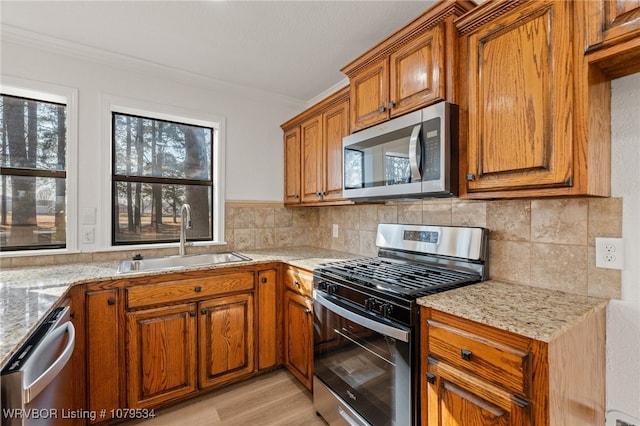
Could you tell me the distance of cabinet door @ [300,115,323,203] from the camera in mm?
2453

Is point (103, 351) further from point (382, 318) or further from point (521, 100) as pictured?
point (521, 100)

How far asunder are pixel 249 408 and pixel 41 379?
129 centimetres

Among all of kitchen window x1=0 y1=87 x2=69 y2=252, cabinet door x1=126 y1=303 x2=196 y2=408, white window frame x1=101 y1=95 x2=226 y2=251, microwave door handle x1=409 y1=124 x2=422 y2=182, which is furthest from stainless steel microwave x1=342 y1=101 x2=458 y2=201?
kitchen window x1=0 y1=87 x2=69 y2=252

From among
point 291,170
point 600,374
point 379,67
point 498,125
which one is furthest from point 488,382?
point 291,170

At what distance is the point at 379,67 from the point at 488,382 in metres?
1.65

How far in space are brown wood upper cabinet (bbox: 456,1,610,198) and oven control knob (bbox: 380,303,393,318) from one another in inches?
25.4

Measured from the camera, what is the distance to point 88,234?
7.14 ft

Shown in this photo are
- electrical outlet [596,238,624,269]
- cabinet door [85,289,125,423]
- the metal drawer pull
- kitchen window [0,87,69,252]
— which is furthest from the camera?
kitchen window [0,87,69,252]

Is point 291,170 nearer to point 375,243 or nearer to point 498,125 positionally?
point 375,243

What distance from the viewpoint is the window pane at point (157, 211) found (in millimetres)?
2424

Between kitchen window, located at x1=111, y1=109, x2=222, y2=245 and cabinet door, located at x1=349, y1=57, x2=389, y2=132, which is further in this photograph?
kitchen window, located at x1=111, y1=109, x2=222, y2=245

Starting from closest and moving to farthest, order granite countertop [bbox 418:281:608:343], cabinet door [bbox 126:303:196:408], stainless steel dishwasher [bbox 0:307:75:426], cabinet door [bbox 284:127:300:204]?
stainless steel dishwasher [bbox 0:307:75:426], granite countertop [bbox 418:281:608:343], cabinet door [bbox 126:303:196:408], cabinet door [bbox 284:127:300:204]

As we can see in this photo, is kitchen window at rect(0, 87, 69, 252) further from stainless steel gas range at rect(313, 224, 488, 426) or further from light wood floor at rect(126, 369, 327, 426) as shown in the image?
stainless steel gas range at rect(313, 224, 488, 426)

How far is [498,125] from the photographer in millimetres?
1278
